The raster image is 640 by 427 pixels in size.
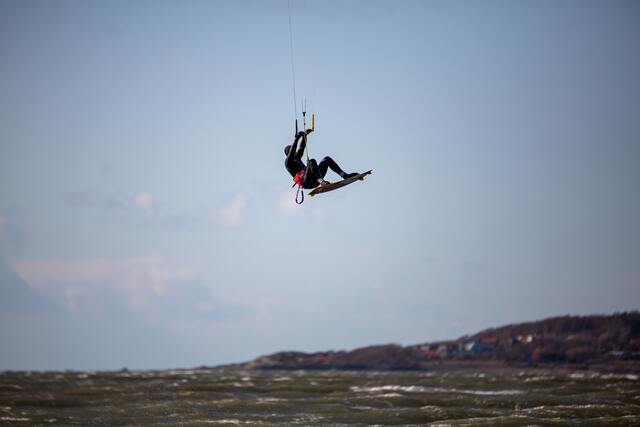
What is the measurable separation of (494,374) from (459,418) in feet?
160

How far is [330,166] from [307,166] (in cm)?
125

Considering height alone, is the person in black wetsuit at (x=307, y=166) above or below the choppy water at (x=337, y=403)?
above

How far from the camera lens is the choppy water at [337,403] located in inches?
2168

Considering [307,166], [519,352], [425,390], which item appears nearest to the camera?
[307,166]

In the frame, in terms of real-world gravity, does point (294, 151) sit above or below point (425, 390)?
above

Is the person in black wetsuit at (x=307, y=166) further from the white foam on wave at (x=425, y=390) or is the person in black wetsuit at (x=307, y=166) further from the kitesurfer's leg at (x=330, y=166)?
the white foam on wave at (x=425, y=390)

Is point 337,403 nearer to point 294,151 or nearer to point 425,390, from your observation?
point 425,390

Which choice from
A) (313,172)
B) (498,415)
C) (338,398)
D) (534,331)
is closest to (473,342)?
(534,331)

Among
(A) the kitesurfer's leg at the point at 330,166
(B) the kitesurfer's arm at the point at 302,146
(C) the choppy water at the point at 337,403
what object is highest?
(B) the kitesurfer's arm at the point at 302,146

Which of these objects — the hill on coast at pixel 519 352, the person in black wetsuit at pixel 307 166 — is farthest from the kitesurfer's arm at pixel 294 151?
the hill on coast at pixel 519 352

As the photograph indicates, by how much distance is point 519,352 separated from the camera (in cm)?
11831

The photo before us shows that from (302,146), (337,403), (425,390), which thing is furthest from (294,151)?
(425,390)

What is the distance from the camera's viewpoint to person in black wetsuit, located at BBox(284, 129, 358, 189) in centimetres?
3678

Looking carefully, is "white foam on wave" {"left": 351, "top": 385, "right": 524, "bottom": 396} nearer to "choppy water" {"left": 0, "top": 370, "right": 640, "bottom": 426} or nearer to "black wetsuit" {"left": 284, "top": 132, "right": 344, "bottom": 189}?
"choppy water" {"left": 0, "top": 370, "right": 640, "bottom": 426}
